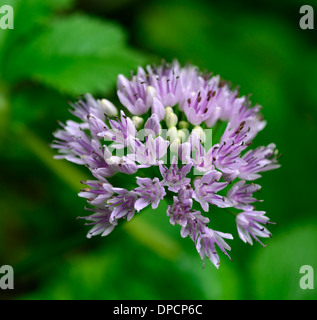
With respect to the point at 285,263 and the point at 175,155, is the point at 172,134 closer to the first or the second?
the point at 175,155

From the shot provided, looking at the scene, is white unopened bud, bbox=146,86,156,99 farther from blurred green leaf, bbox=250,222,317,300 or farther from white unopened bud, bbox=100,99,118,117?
blurred green leaf, bbox=250,222,317,300

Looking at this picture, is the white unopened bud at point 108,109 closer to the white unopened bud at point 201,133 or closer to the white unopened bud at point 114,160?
the white unopened bud at point 114,160

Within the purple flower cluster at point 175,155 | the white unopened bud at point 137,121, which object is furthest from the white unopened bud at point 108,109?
the white unopened bud at point 137,121

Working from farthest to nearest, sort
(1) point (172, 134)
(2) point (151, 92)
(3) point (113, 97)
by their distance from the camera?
1. (3) point (113, 97)
2. (2) point (151, 92)
3. (1) point (172, 134)

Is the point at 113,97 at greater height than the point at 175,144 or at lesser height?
greater

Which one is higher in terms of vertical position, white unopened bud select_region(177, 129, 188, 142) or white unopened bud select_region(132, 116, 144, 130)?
white unopened bud select_region(132, 116, 144, 130)

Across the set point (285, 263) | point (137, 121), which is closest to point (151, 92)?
point (137, 121)

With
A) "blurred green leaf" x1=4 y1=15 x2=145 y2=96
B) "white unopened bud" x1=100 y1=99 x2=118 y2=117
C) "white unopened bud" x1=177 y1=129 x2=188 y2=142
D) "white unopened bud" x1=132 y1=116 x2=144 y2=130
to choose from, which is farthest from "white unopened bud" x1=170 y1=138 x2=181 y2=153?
"blurred green leaf" x1=4 y1=15 x2=145 y2=96
